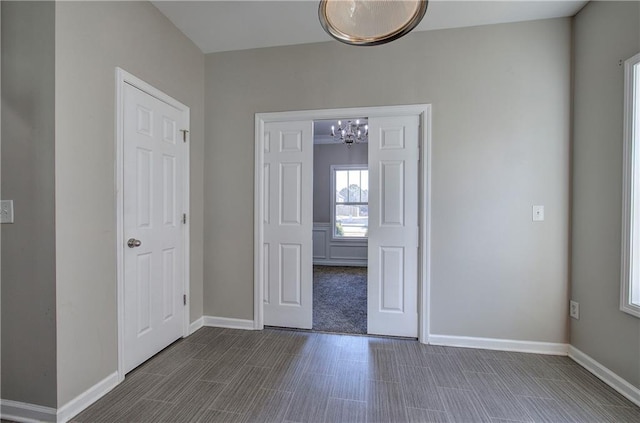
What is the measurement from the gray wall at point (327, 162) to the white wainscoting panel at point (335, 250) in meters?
0.26

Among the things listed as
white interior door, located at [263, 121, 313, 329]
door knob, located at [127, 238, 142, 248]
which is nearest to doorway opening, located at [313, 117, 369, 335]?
white interior door, located at [263, 121, 313, 329]

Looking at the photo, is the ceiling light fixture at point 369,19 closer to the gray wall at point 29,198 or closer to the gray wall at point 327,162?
the gray wall at point 29,198

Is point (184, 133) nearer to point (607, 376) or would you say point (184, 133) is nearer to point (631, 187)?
point (631, 187)

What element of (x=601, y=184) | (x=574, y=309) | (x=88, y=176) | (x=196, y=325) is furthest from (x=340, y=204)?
(x=88, y=176)

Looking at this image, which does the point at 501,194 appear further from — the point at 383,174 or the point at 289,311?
the point at 289,311

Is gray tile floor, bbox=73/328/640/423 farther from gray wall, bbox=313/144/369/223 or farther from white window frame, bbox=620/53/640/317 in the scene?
gray wall, bbox=313/144/369/223

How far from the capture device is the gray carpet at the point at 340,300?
2.93 meters

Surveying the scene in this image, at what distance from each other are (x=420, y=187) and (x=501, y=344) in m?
1.50

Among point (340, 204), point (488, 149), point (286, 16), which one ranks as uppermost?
point (286, 16)

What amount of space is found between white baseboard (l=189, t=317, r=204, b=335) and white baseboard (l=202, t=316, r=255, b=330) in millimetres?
35

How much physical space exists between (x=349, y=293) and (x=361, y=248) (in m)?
1.98

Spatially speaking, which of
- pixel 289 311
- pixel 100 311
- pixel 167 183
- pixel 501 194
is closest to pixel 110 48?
pixel 167 183

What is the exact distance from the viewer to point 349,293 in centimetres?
407

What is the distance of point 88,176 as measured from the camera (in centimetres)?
174
